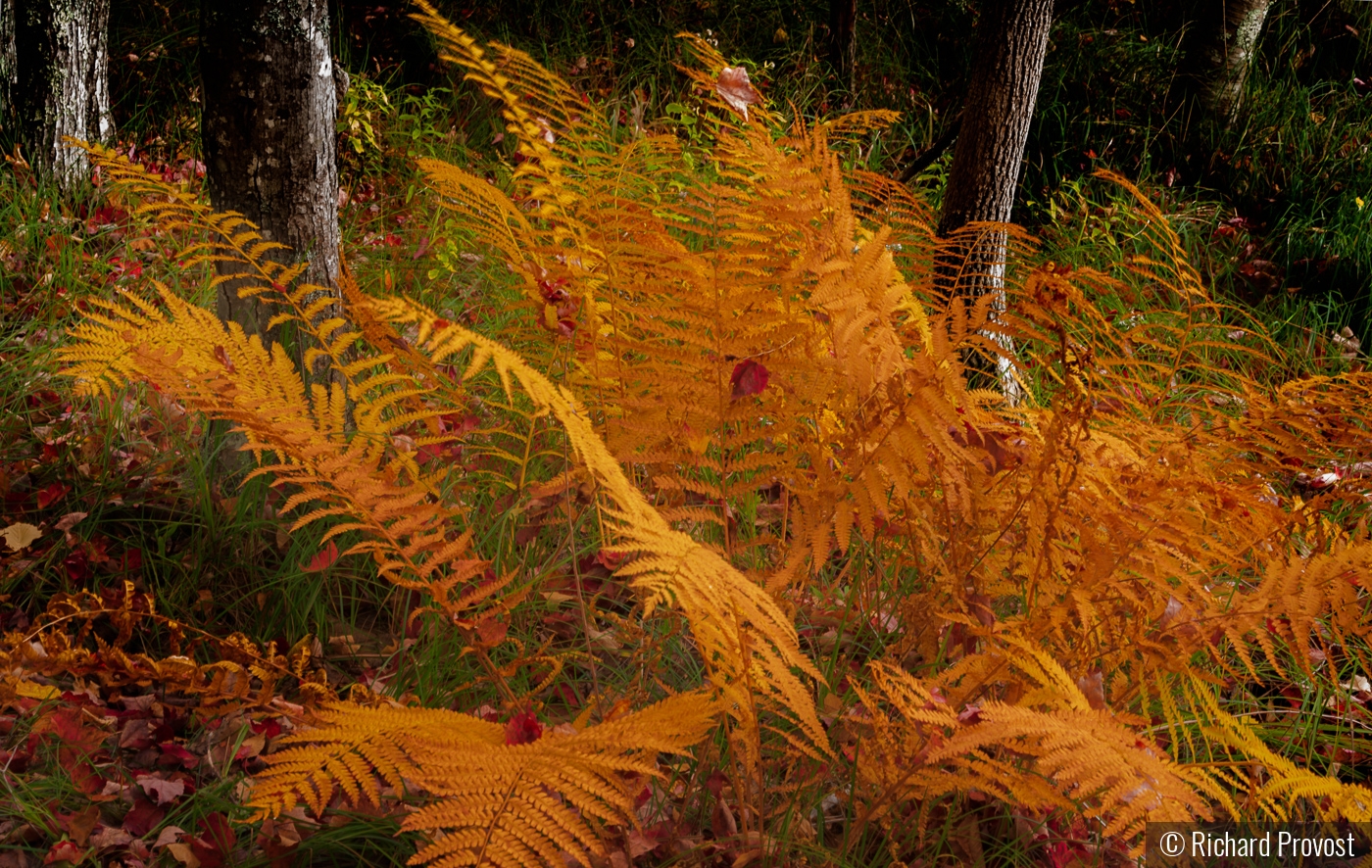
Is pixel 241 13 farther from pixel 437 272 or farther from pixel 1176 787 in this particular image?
pixel 1176 787

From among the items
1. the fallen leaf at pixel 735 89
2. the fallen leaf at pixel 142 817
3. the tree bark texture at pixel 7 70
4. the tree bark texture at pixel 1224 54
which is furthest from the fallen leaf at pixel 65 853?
the tree bark texture at pixel 1224 54

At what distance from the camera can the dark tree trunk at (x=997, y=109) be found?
3262 mm

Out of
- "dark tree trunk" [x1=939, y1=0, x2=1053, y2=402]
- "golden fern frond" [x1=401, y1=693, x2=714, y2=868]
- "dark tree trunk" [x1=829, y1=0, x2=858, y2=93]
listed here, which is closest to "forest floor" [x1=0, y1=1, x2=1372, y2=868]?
"golden fern frond" [x1=401, y1=693, x2=714, y2=868]

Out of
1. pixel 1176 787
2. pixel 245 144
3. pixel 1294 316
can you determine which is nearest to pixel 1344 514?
pixel 1294 316

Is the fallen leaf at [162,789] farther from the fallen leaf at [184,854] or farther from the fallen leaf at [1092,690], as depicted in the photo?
the fallen leaf at [1092,690]

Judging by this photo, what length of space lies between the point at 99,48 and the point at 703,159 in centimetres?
251

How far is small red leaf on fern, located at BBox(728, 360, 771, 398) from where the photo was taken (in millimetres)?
1513

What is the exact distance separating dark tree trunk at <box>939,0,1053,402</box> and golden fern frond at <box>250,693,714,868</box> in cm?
221

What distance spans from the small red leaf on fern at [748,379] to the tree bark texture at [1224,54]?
5.04 m

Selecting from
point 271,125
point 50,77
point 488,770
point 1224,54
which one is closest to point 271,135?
point 271,125

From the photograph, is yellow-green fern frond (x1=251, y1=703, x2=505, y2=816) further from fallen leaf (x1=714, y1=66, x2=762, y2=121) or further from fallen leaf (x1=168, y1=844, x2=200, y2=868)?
fallen leaf (x1=714, y1=66, x2=762, y2=121)

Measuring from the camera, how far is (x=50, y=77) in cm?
411

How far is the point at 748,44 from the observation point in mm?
6059

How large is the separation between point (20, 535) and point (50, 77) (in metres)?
2.72
